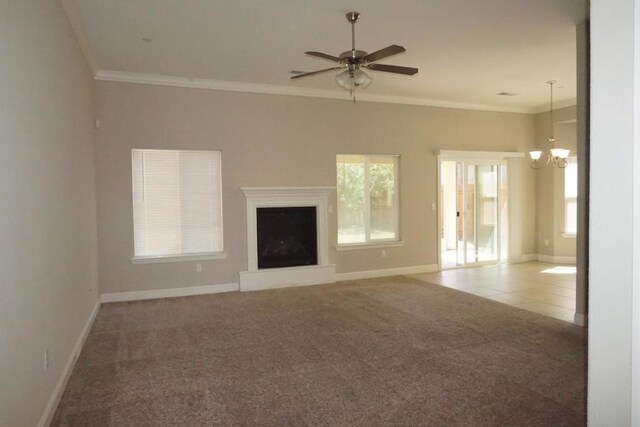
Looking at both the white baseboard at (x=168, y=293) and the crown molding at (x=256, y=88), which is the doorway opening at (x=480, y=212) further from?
the white baseboard at (x=168, y=293)

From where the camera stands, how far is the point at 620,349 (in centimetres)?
86

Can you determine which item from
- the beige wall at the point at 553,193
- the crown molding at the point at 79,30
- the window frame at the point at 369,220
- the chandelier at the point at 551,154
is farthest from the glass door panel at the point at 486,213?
the crown molding at the point at 79,30

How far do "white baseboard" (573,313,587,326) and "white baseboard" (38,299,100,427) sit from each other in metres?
4.80

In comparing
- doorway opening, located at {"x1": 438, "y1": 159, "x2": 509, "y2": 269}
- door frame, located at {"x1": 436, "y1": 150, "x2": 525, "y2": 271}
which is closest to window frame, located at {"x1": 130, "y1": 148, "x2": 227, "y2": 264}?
door frame, located at {"x1": 436, "y1": 150, "x2": 525, "y2": 271}

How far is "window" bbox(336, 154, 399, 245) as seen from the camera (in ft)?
23.8

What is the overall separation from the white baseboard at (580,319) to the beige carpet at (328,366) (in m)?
0.10

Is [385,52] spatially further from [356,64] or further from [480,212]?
[480,212]

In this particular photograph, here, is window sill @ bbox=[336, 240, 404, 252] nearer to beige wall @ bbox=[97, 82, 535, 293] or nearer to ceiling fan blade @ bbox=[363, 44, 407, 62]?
beige wall @ bbox=[97, 82, 535, 293]

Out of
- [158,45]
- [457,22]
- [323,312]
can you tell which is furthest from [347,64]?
[323,312]

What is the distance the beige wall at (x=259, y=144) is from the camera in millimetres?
5754

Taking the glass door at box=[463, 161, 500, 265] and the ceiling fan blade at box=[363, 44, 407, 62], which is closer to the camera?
the ceiling fan blade at box=[363, 44, 407, 62]

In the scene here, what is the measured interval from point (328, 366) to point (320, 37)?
3.40 m

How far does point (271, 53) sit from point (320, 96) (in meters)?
1.92

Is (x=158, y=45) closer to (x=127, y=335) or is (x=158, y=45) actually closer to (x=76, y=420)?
(x=127, y=335)
